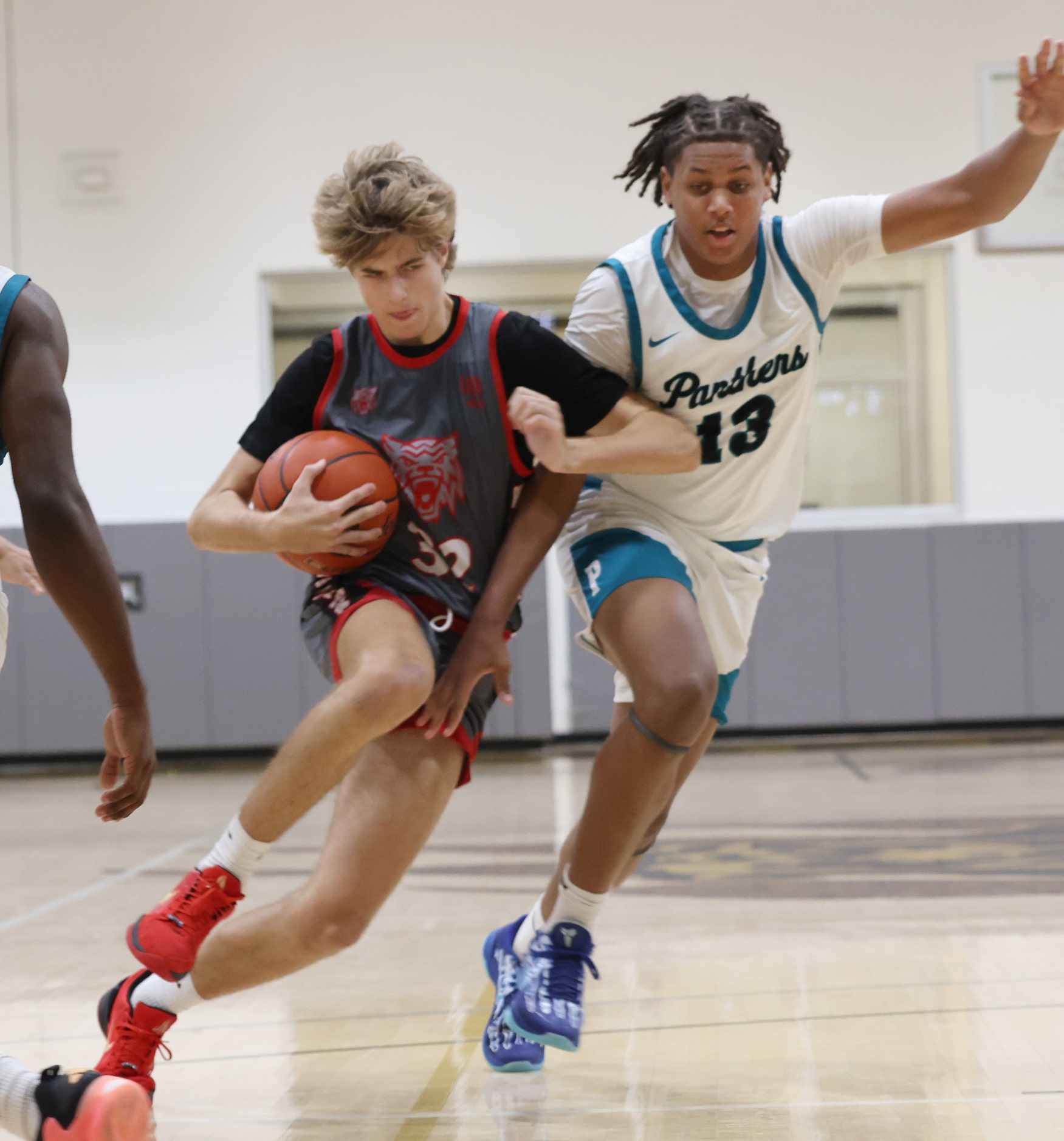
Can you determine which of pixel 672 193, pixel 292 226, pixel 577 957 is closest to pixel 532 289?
pixel 292 226

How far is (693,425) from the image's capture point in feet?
8.52

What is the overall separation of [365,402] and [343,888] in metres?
0.89

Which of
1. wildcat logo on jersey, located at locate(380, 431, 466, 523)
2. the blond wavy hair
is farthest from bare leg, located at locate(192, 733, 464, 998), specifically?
the blond wavy hair

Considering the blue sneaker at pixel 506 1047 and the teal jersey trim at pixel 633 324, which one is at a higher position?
the teal jersey trim at pixel 633 324

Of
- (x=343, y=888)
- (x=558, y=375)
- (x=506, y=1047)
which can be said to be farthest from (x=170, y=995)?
(x=558, y=375)

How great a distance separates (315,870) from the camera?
2.30 meters

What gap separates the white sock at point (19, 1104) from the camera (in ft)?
5.06

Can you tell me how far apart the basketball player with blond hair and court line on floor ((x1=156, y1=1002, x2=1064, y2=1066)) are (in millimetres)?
221

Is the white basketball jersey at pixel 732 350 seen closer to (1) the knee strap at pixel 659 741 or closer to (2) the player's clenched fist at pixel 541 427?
(2) the player's clenched fist at pixel 541 427

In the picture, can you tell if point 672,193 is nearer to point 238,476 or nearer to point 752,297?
point 752,297

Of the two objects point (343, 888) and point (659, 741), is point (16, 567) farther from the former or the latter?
point (659, 741)

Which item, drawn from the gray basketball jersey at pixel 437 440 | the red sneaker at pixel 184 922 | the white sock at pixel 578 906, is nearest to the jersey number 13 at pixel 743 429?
the gray basketball jersey at pixel 437 440

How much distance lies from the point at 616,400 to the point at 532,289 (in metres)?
5.92

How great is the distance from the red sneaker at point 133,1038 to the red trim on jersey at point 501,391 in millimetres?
1132
